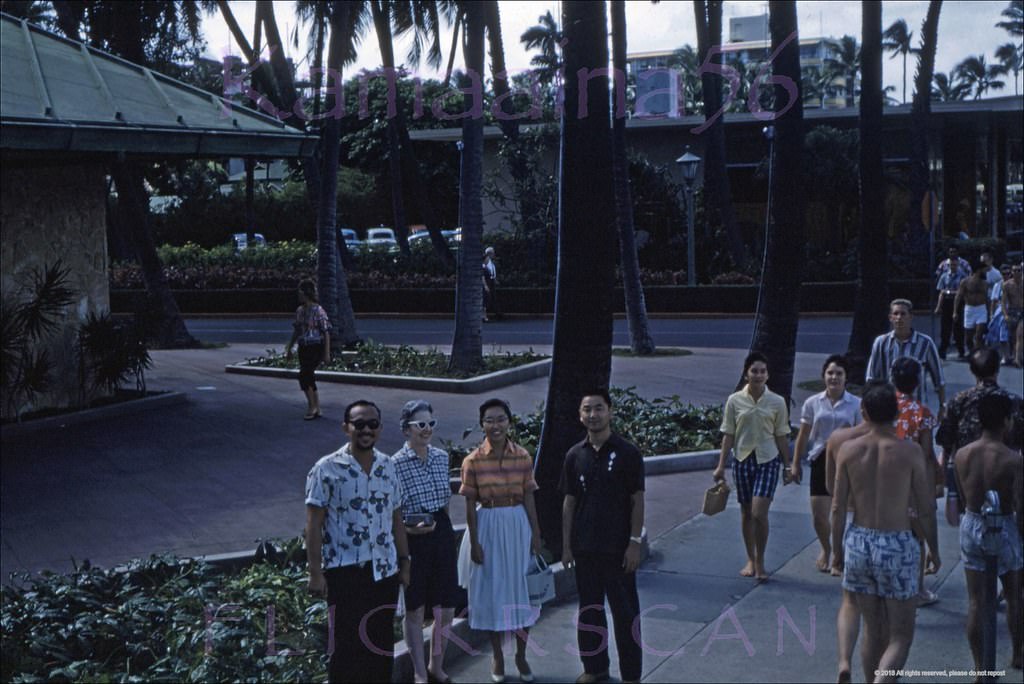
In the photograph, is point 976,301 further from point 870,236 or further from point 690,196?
point 690,196

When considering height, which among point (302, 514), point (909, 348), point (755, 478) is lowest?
point (302, 514)

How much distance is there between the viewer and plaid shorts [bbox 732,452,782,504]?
9258 mm

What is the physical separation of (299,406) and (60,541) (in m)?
6.93

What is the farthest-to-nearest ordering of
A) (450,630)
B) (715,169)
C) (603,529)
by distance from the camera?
1. (715,169)
2. (450,630)
3. (603,529)

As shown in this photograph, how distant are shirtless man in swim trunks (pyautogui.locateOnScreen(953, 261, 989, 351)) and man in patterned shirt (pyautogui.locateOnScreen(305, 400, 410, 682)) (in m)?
16.0

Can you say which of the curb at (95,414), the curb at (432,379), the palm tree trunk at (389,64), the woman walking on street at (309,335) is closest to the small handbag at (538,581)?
the woman walking on street at (309,335)

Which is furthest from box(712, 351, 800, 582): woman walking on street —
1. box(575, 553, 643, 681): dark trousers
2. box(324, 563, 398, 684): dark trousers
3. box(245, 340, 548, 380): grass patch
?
box(245, 340, 548, 380): grass patch

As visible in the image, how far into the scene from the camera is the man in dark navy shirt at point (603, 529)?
720 cm

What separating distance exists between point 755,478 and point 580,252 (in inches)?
91.4

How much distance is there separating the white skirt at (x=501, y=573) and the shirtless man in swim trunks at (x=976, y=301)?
1505 centimetres

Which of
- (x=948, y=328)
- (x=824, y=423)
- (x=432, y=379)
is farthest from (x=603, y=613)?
(x=948, y=328)

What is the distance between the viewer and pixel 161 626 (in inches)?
307

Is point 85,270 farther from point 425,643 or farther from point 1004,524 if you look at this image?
point 1004,524

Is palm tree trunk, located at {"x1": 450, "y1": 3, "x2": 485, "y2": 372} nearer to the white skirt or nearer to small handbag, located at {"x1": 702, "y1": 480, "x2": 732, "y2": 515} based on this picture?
small handbag, located at {"x1": 702, "y1": 480, "x2": 732, "y2": 515}
